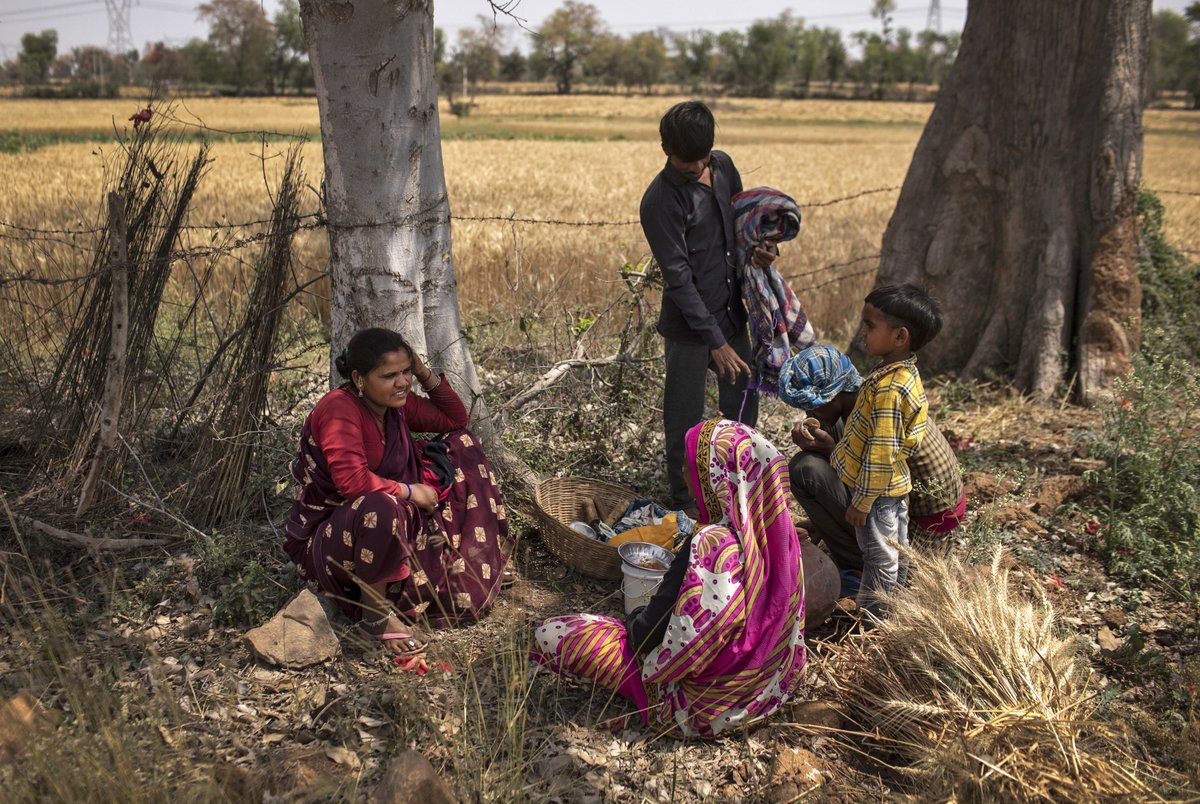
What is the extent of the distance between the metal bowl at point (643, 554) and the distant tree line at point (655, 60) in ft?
165

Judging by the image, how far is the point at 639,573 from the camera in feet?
10.6

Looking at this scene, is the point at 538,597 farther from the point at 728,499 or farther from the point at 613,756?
the point at 728,499

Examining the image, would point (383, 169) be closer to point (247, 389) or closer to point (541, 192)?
point (247, 389)

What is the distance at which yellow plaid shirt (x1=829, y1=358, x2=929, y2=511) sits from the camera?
2.98 meters

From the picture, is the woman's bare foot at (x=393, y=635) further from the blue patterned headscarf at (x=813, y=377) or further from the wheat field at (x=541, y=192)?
the wheat field at (x=541, y=192)

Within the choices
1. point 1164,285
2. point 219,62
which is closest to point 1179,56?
point 219,62

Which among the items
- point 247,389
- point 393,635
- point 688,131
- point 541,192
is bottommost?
point 393,635

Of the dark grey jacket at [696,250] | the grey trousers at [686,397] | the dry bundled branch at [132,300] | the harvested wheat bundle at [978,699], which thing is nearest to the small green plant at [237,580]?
the dry bundled branch at [132,300]

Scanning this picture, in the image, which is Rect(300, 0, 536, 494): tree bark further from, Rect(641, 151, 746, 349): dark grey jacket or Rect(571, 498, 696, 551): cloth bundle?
Rect(571, 498, 696, 551): cloth bundle

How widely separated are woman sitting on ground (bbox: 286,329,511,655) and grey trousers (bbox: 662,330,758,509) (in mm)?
972

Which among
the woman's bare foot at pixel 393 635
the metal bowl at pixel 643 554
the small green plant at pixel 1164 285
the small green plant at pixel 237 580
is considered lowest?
the woman's bare foot at pixel 393 635

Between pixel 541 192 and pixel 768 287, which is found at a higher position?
pixel 541 192

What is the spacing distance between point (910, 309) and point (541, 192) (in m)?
11.8

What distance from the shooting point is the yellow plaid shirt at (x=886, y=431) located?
2977 mm
